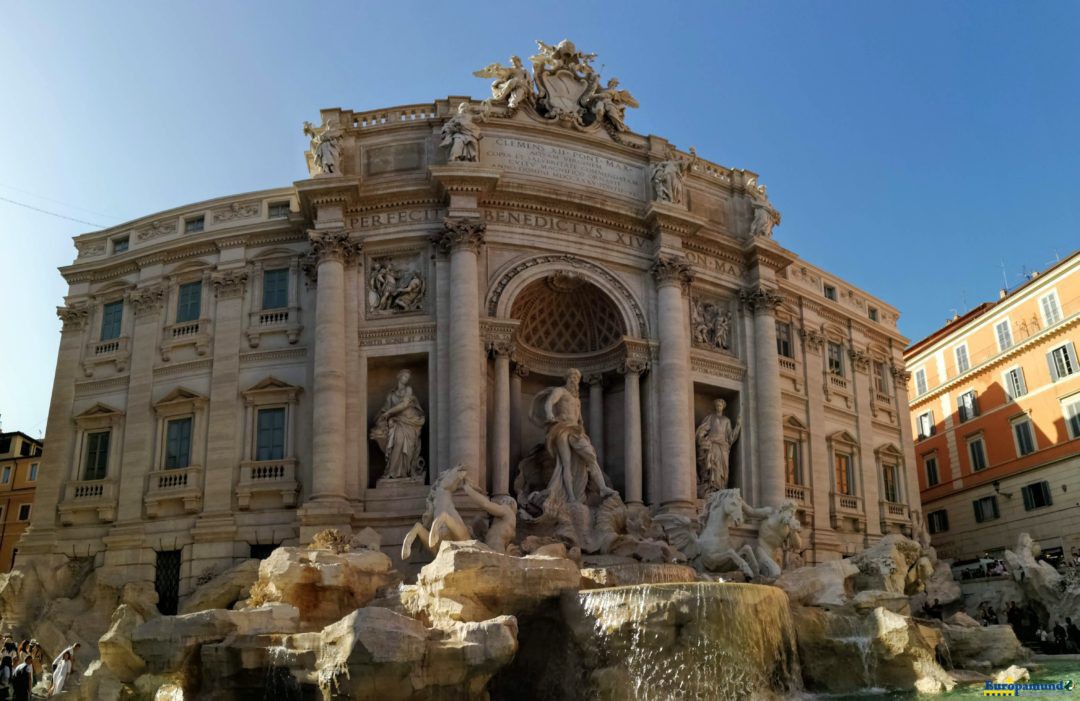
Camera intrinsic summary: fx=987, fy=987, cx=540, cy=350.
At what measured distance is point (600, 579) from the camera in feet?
58.2

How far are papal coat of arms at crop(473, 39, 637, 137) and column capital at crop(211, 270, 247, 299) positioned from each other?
325 inches

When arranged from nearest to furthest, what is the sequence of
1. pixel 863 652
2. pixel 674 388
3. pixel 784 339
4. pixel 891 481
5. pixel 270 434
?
pixel 863 652, pixel 270 434, pixel 674 388, pixel 784 339, pixel 891 481

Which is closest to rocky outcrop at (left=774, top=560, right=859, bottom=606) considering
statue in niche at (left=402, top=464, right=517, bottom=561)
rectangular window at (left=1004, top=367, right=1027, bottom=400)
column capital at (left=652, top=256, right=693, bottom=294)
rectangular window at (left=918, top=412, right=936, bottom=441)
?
statue in niche at (left=402, top=464, right=517, bottom=561)

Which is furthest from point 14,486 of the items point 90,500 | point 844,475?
point 844,475

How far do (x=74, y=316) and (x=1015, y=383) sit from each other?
31.5 metres

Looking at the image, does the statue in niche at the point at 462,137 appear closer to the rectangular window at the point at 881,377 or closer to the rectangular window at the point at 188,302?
the rectangular window at the point at 188,302

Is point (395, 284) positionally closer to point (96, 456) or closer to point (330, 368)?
point (330, 368)

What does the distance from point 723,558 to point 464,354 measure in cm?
758

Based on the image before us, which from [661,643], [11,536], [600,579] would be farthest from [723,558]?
[11,536]

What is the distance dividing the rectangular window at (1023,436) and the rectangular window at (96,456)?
98.4 feet

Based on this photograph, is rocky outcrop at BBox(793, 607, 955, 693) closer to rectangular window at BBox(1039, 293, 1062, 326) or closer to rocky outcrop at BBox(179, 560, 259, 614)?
rocky outcrop at BBox(179, 560, 259, 614)

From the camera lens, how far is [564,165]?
26.9 meters

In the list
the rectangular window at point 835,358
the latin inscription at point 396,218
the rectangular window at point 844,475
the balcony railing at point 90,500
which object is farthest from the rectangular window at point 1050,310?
the balcony railing at point 90,500

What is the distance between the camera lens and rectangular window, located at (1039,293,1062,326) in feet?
112
